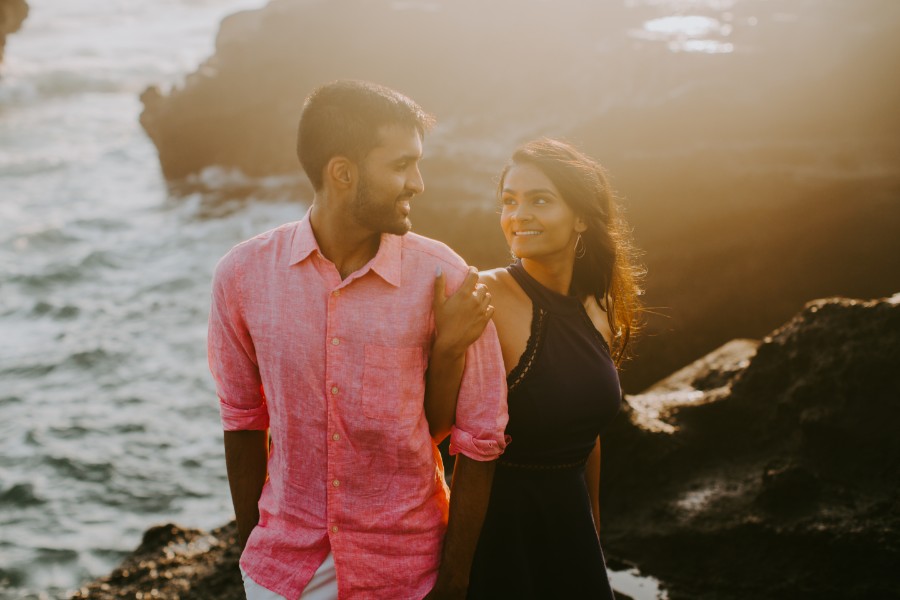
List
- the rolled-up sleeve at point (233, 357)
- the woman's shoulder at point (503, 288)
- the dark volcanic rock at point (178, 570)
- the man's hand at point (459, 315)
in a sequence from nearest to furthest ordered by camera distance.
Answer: the man's hand at point (459, 315), the rolled-up sleeve at point (233, 357), the woman's shoulder at point (503, 288), the dark volcanic rock at point (178, 570)

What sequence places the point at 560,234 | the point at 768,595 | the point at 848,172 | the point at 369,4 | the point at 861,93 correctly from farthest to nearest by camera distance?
the point at 369,4 < the point at 861,93 < the point at 848,172 < the point at 768,595 < the point at 560,234

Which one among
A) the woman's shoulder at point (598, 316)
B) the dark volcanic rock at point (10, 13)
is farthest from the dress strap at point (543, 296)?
the dark volcanic rock at point (10, 13)

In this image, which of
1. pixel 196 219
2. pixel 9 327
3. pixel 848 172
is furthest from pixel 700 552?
pixel 196 219

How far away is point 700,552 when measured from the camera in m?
3.82

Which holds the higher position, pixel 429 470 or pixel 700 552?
pixel 429 470

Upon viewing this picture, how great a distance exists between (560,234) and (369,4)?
19512 millimetres

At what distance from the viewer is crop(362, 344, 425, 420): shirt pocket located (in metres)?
2.13

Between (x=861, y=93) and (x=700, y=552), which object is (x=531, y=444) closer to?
(x=700, y=552)

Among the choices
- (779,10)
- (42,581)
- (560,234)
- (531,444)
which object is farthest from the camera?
(779,10)

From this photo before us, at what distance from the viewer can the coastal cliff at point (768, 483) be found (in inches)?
140

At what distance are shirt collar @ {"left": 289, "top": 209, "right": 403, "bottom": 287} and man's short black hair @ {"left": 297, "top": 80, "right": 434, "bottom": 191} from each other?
8.1 inches

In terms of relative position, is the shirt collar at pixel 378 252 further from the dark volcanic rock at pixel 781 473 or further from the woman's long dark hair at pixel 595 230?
the dark volcanic rock at pixel 781 473

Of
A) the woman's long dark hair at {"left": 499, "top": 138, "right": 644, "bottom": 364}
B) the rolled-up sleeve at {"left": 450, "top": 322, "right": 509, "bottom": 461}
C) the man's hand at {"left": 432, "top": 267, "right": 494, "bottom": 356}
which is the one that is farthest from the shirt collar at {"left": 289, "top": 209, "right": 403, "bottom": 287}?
the woman's long dark hair at {"left": 499, "top": 138, "right": 644, "bottom": 364}

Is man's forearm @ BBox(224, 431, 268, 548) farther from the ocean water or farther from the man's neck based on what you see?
the ocean water
